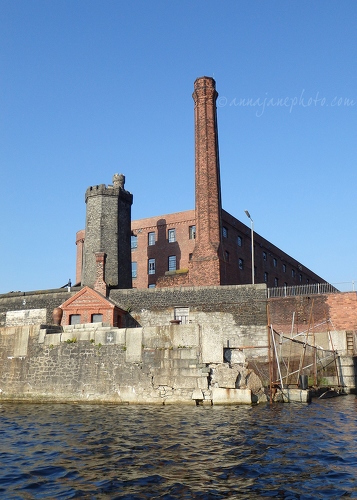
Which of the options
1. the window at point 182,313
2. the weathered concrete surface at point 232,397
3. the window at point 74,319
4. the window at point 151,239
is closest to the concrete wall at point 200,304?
the window at point 182,313

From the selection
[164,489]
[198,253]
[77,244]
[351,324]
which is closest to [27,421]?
[164,489]

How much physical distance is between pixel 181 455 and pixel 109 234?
2887cm

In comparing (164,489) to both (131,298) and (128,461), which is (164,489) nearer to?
(128,461)

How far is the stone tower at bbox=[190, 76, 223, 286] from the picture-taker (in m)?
33.4

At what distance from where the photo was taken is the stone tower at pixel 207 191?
33406mm

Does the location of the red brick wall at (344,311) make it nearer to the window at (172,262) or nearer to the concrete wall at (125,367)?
the concrete wall at (125,367)

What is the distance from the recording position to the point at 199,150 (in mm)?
37062

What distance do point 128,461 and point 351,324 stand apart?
2126cm

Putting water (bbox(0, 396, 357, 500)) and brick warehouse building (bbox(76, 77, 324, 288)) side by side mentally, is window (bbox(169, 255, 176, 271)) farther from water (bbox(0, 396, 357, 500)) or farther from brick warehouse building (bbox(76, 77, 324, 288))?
water (bbox(0, 396, 357, 500))

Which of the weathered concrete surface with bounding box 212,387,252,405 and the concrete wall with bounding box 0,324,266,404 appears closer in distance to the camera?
the weathered concrete surface with bounding box 212,387,252,405

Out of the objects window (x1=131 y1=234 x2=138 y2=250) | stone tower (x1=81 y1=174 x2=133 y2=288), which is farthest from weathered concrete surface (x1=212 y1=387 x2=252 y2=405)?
window (x1=131 y1=234 x2=138 y2=250)

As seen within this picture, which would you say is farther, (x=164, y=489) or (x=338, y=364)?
(x=338, y=364)

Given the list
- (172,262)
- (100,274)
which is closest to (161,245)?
(172,262)

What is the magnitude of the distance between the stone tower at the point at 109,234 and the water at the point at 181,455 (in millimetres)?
21387
